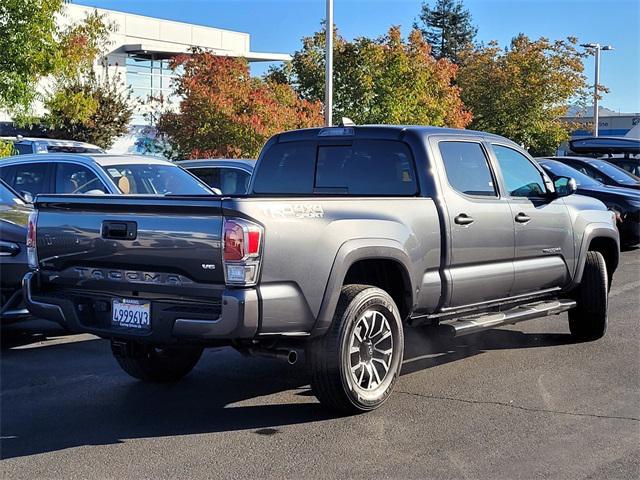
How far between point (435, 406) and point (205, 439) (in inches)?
65.4

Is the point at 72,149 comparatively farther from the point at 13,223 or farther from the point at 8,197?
the point at 13,223

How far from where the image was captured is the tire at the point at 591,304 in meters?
8.15

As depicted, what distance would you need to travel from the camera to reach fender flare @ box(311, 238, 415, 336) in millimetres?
5566

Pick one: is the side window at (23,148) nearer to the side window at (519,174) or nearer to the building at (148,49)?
the side window at (519,174)

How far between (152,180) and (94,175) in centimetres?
69

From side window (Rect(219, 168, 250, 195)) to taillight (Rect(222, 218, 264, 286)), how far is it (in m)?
7.95

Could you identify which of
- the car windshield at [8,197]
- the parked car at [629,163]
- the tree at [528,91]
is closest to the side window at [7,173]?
the car windshield at [8,197]

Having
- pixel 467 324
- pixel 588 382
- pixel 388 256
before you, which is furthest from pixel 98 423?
pixel 588 382

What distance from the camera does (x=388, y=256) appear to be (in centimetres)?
597

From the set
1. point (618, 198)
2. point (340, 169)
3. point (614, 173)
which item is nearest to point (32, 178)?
point (340, 169)

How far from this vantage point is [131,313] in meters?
5.56

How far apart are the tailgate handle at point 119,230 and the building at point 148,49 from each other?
1121 inches

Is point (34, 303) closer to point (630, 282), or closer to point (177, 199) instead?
point (177, 199)

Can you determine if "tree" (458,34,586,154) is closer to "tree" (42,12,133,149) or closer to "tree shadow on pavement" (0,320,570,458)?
"tree" (42,12,133,149)
